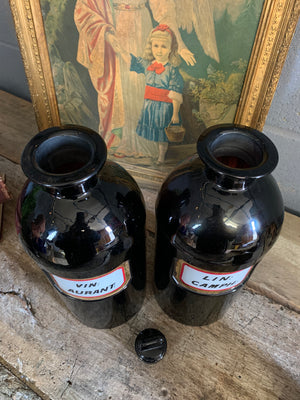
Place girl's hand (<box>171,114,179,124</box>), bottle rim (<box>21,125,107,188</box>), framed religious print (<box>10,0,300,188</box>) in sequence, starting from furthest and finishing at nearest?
girl's hand (<box>171,114,179,124</box>)
framed religious print (<box>10,0,300,188</box>)
bottle rim (<box>21,125,107,188</box>)

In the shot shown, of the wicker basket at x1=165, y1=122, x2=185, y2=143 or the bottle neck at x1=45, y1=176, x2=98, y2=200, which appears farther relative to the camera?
the wicker basket at x1=165, y1=122, x2=185, y2=143

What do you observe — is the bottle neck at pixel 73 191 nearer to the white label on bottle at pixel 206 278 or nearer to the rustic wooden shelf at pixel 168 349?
the white label on bottle at pixel 206 278

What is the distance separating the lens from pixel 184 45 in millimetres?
540

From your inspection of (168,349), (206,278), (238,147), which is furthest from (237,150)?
(168,349)

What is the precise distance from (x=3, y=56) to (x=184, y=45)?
23.6 inches

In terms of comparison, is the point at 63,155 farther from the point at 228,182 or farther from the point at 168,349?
the point at 168,349

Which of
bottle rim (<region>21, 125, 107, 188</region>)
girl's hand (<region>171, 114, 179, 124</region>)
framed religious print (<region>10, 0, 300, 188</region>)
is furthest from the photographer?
girl's hand (<region>171, 114, 179, 124</region>)

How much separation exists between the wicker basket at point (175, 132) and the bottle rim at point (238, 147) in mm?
203

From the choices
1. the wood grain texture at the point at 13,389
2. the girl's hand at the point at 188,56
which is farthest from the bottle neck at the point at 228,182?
the wood grain texture at the point at 13,389

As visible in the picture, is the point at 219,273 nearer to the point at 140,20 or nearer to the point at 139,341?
the point at 139,341

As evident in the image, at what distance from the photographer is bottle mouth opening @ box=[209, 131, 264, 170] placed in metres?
0.43

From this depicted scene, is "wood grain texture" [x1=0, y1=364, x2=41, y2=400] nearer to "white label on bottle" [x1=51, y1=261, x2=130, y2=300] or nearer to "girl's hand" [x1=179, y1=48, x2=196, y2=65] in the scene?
"white label on bottle" [x1=51, y1=261, x2=130, y2=300]

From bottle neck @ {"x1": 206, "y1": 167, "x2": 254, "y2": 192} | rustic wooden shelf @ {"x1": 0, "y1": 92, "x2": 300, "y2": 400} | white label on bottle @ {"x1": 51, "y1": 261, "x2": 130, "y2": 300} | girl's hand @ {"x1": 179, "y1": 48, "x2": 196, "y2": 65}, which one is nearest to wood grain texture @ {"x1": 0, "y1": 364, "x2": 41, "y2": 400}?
rustic wooden shelf @ {"x1": 0, "y1": 92, "x2": 300, "y2": 400}

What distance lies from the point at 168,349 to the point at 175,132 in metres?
0.40
